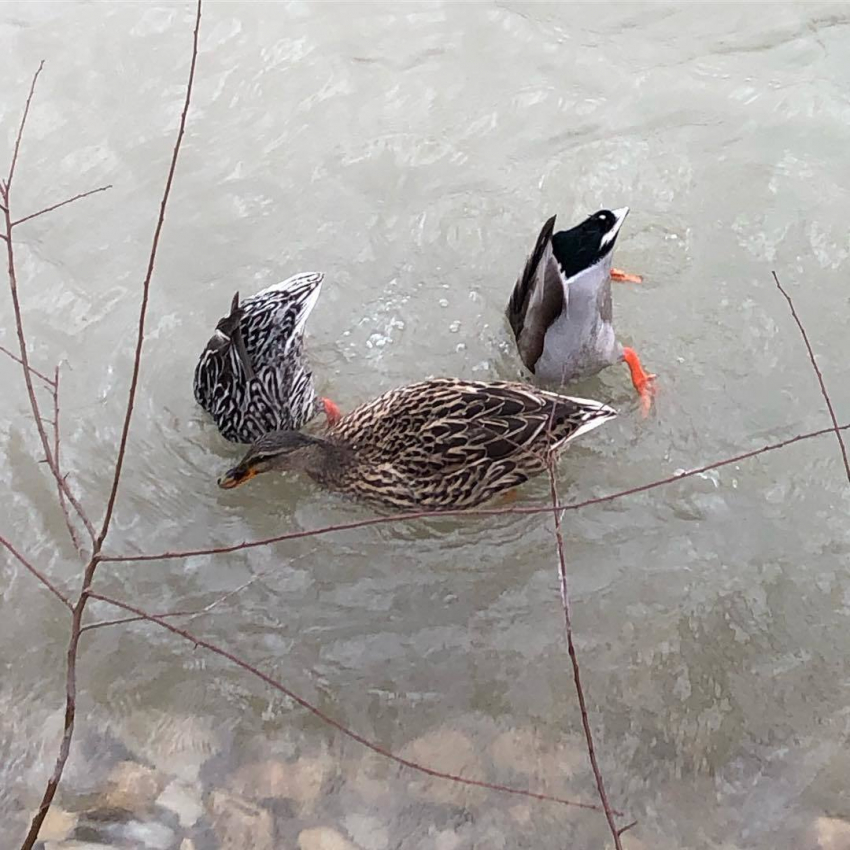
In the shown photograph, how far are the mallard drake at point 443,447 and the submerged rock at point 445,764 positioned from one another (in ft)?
2.41

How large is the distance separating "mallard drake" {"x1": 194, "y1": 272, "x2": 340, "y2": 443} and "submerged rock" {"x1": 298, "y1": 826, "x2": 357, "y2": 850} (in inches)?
53.5

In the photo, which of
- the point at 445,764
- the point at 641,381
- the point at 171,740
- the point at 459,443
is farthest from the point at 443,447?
the point at 171,740

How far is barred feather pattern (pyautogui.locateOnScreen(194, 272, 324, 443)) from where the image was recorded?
141 inches

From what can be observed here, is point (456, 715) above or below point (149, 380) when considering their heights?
below

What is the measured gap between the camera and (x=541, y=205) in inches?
171

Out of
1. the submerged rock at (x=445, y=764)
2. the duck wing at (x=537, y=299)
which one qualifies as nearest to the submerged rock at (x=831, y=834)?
the submerged rock at (x=445, y=764)

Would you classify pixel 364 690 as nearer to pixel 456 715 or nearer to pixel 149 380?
pixel 456 715

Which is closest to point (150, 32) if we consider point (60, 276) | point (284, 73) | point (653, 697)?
point (284, 73)

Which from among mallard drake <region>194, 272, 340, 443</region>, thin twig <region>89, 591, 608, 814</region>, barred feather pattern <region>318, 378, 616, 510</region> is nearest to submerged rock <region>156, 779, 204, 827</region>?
thin twig <region>89, 591, 608, 814</region>

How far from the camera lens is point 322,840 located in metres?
2.96

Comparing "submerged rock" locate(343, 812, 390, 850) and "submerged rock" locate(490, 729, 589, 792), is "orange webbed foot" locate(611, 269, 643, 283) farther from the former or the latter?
"submerged rock" locate(343, 812, 390, 850)

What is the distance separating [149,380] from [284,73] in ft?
5.63

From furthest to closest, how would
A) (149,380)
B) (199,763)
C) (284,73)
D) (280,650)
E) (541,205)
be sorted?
(284,73)
(541,205)
(149,380)
(280,650)
(199,763)

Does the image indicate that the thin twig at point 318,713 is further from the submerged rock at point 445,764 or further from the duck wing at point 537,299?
the duck wing at point 537,299
